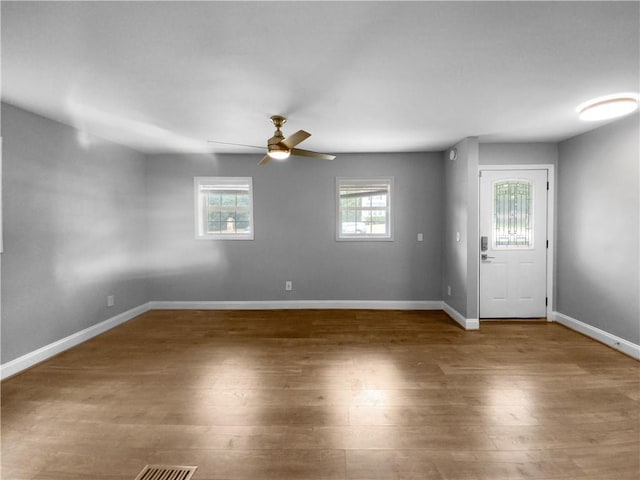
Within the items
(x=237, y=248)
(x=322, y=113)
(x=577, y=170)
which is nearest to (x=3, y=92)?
(x=322, y=113)

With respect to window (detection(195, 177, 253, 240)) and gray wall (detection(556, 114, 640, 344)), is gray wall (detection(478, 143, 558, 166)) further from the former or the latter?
window (detection(195, 177, 253, 240))

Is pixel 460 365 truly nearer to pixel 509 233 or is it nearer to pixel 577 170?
pixel 509 233

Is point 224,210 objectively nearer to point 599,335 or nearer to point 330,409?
point 330,409

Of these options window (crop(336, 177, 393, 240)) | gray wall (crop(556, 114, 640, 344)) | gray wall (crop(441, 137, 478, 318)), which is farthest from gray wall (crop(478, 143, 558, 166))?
window (crop(336, 177, 393, 240))

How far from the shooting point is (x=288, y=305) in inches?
197

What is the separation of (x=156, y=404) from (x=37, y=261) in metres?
2.08

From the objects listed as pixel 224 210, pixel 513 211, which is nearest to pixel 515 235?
pixel 513 211

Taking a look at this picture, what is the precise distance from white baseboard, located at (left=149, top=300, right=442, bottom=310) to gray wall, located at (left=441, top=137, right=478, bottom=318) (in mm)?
823

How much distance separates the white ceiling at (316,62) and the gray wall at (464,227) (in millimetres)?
704

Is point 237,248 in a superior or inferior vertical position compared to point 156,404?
superior

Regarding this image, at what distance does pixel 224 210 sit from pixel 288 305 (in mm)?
1900

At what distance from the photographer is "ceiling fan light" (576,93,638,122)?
2678 millimetres

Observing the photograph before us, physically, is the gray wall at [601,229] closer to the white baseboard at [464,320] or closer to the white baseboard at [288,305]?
the white baseboard at [464,320]

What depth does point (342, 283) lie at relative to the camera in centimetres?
500
